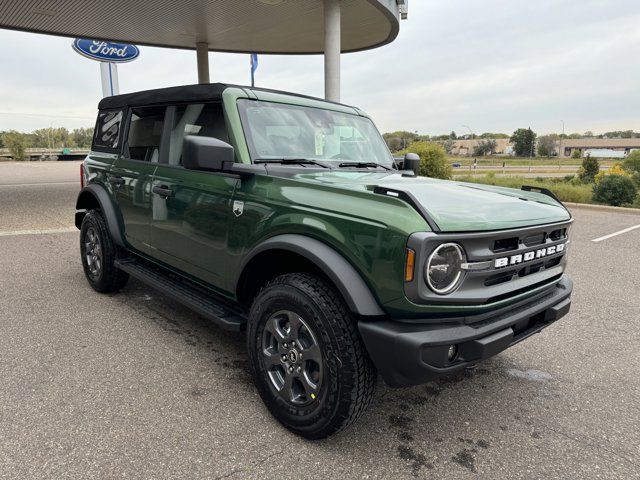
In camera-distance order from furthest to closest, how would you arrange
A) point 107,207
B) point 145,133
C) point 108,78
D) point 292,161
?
point 108,78 → point 107,207 → point 145,133 → point 292,161

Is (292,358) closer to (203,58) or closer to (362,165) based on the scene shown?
(362,165)

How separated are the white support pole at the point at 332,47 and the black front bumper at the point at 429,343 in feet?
38.7

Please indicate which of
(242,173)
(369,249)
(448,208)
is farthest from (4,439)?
(448,208)

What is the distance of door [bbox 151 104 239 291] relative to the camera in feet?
9.72

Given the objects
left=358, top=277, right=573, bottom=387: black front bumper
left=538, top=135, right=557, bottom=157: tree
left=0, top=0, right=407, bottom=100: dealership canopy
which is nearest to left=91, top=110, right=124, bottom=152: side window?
left=358, top=277, right=573, bottom=387: black front bumper

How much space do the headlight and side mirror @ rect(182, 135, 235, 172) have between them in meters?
1.36

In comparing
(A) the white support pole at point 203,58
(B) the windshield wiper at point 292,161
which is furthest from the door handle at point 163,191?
(A) the white support pole at point 203,58

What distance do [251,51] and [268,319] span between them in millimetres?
19397

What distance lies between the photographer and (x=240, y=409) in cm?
269

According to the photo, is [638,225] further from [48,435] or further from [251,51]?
[251,51]

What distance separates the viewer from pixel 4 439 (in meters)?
2.35

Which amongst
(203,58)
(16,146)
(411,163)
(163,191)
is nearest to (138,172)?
(163,191)

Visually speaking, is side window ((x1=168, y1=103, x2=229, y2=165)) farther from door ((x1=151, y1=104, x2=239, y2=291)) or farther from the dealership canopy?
the dealership canopy

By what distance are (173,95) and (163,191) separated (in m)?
0.75
